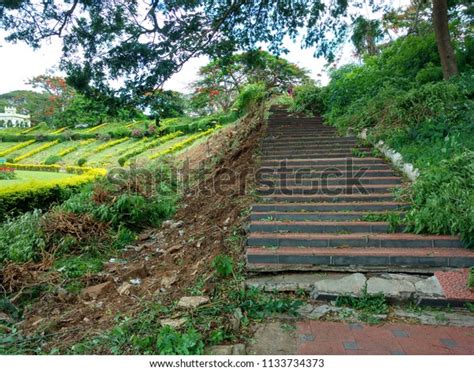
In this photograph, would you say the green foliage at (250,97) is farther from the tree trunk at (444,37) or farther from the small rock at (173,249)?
the small rock at (173,249)

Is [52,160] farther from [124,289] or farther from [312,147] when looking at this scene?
[124,289]

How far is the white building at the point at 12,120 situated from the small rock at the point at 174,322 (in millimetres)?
30091

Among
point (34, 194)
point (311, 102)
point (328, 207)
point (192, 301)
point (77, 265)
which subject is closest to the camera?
point (192, 301)

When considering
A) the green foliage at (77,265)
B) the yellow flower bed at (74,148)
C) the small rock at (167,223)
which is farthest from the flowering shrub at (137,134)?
the green foliage at (77,265)

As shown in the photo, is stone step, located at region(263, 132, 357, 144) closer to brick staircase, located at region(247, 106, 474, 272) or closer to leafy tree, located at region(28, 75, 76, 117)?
brick staircase, located at region(247, 106, 474, 272)

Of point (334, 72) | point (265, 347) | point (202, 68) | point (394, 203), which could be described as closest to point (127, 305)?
point (265, 347)

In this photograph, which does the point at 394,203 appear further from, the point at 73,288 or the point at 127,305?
the point at 73,288

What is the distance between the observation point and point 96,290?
11.4 feet

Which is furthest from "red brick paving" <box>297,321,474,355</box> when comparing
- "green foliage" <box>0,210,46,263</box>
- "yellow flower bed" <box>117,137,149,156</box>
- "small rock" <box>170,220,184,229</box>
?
"yellow flower bed" <box>117,137,149,156</box>

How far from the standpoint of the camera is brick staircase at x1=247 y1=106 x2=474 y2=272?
338 centimetres

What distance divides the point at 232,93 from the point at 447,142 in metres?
18.6

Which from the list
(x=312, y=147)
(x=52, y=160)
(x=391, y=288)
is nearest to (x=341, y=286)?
(x=391, y=288)

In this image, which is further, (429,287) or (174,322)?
(429,287)

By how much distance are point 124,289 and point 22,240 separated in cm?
205
